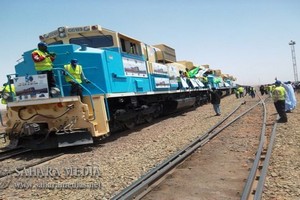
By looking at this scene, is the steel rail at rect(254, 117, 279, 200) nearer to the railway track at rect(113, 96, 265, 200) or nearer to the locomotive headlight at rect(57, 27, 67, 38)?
the railway track at rect(113, 96, 265, 200)

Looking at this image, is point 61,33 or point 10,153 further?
point 61,33

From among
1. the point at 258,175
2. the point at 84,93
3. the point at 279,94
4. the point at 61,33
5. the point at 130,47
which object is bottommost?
the point at 258,175

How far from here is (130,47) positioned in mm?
10750

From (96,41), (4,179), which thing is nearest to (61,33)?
(96,41)

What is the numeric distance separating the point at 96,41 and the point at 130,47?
4.57 feet

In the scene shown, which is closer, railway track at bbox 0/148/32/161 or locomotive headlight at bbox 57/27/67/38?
railway track at bbox 0/148/32/161

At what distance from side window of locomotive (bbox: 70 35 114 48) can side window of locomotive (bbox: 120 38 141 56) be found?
1.72 feet

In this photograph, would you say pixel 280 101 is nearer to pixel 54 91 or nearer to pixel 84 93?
pixel 84 93

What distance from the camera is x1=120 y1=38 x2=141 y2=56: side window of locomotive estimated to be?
10.2 m

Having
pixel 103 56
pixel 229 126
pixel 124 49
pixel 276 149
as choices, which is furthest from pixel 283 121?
pixel 103 56

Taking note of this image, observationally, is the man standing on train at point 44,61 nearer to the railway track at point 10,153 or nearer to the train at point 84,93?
the train at point 84,93

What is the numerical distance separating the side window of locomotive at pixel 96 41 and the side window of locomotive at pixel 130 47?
0.52 m

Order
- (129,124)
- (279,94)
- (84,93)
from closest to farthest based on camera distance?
1. (84,93)
2. (129,124)
3. (279,94)

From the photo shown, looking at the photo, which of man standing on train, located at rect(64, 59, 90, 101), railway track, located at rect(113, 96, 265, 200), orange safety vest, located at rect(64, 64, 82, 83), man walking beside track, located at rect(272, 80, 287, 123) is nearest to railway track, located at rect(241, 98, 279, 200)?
railway track, located at rect(113, 96, 265, 200)
